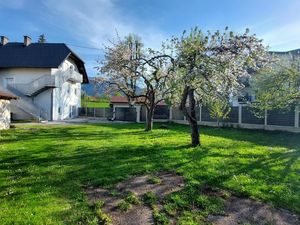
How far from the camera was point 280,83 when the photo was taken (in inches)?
444

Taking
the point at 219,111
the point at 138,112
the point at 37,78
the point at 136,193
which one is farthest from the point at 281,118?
the point at 37,78

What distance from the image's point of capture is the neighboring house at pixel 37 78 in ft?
90.8

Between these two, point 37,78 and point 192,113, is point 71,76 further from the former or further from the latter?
point 192,113

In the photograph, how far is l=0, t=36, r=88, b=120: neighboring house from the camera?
27.7 metres

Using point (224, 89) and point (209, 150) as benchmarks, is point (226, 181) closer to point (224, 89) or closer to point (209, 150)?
point (209, 150)

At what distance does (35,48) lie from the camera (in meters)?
31.3

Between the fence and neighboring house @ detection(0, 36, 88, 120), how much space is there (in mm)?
6667

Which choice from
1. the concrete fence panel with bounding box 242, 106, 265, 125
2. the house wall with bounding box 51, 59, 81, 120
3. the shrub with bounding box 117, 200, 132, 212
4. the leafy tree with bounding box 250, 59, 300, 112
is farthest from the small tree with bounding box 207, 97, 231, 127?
the house wall with bounding box 51, 59, 81, 120

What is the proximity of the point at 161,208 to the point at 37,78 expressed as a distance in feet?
90.0

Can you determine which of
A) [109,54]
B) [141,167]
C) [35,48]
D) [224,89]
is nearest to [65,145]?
[141,167]

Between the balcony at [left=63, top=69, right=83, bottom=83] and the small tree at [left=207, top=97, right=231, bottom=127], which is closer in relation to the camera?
the small tree at [left=207, top=97, right=231, bottom=127]

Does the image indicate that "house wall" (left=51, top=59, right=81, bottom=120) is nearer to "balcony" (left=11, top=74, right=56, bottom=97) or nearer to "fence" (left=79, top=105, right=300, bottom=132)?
"balcony" (left=11, top=74, right=56, bottom=97)

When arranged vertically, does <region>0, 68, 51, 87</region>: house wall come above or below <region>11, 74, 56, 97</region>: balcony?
above

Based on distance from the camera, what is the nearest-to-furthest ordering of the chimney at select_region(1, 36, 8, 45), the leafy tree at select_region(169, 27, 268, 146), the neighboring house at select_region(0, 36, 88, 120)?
the leafy tree at select_region(169, 27, 268, 146), the neighboring house at select_region(0, 36, 88, 120), the chimney at select_region(1, 36, 8, 45)
